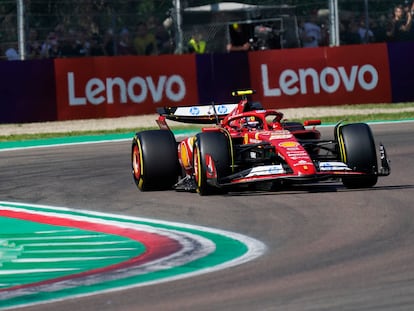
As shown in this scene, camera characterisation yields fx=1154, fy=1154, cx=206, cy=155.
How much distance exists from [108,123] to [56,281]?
16.1 meters

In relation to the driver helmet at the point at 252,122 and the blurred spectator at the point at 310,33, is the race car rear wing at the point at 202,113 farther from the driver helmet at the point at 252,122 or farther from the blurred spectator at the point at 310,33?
the blurred spectator at the point at 310,33

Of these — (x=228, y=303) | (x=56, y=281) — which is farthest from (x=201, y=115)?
(x=228, y=303)

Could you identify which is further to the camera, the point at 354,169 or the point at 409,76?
the point at 409,76

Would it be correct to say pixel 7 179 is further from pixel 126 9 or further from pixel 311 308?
pixel 126 9

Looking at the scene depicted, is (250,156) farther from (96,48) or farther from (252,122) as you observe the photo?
(96,48)


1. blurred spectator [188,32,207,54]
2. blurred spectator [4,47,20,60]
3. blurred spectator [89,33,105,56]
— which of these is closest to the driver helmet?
blurred spectator [4,47,20,60]

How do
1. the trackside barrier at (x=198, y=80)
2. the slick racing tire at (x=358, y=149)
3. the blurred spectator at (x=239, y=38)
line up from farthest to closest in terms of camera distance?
the blurred spectator at (x=239, y=38) → the trackside barrier at (x=198, y=80) → the slick racing tire at (x=358, y=149)

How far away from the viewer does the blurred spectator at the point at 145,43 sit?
2628 centimetres

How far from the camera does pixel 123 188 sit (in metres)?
13.8

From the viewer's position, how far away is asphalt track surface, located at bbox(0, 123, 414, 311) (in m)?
6.89

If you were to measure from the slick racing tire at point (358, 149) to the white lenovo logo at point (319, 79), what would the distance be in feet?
40.4

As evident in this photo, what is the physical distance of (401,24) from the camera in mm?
27656

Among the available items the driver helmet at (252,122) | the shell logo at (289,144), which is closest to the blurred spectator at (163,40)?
the driver helmet at (252,122)

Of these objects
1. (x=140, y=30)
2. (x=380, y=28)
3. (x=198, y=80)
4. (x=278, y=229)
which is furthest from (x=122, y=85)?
(x=278, y=229)
